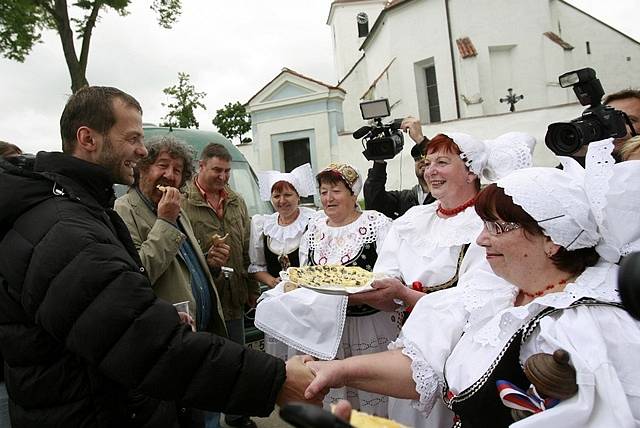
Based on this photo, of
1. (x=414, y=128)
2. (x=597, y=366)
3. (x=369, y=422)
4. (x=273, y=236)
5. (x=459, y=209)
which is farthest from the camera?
(x=273, y=236)

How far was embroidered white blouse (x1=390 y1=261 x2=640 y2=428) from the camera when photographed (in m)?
1.26

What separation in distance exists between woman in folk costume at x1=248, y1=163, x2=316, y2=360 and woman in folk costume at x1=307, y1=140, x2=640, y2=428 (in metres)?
2.06

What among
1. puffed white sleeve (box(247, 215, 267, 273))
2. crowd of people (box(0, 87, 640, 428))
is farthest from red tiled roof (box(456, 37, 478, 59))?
crowd of people (box(0, 87, 640, 428))

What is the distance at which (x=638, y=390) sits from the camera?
4.19ft

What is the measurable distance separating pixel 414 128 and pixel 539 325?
2.56m

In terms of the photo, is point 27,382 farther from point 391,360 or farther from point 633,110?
point 633,110

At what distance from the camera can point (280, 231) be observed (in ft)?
13.4

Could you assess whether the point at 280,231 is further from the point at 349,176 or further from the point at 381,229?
the point at 381,229

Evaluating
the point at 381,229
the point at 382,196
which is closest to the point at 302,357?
the point at 381,229

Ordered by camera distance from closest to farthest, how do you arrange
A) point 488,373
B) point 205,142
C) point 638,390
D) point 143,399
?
point 638,390
point 488,373
point 143,399
point 205,142

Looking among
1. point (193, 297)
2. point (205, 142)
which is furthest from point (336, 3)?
point (193, 297)

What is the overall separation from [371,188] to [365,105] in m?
0.73


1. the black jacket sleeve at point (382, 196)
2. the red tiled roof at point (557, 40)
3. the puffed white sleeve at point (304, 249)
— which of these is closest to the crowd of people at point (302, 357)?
the puffed white sleeve at point (304, 249)

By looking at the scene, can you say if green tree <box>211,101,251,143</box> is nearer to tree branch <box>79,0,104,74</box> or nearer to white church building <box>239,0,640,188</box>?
white church building <box>239,0,640,188</box>
